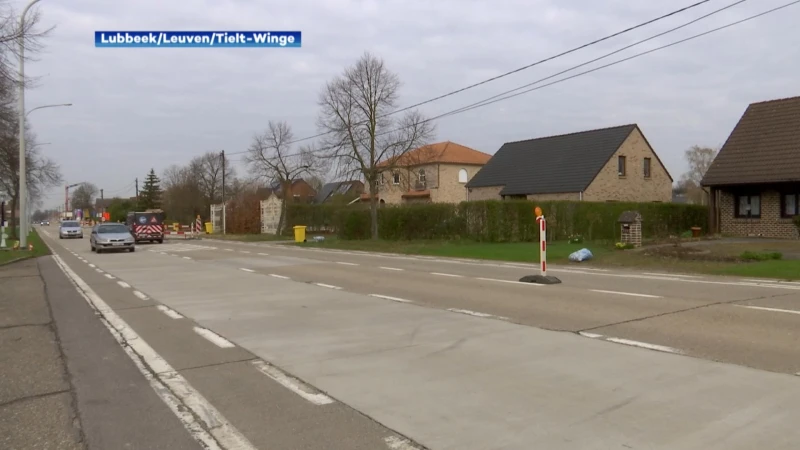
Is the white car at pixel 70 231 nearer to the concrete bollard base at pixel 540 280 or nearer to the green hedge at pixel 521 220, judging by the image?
the green hedge at pixel 521 220

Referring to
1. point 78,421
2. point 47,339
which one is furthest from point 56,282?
point 78,421

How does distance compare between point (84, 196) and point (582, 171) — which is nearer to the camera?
point (582, 171)

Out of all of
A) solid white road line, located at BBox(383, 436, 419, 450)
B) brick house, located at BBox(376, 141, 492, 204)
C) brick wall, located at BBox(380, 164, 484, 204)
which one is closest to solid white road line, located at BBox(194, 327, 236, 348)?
solid white road line, located at BBox(383, 436, 419, 450)

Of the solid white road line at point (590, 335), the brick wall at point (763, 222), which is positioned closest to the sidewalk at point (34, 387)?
the solid white road line at point (590, 335)

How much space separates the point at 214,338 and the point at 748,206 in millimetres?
28963

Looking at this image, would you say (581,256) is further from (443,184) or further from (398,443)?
(443,184)

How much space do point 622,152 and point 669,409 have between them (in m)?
38.8

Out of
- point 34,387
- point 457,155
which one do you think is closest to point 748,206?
point 34,387

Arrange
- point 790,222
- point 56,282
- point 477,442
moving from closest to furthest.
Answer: point 477,442, point 56,282, point 790,222

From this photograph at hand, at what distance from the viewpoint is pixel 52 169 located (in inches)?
2028

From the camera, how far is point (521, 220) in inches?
1171

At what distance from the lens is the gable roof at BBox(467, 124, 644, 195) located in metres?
40.0

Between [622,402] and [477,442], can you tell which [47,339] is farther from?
[622,402]

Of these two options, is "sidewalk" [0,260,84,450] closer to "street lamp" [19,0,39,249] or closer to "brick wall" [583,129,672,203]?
"street lamp" [19,0,39,249]
